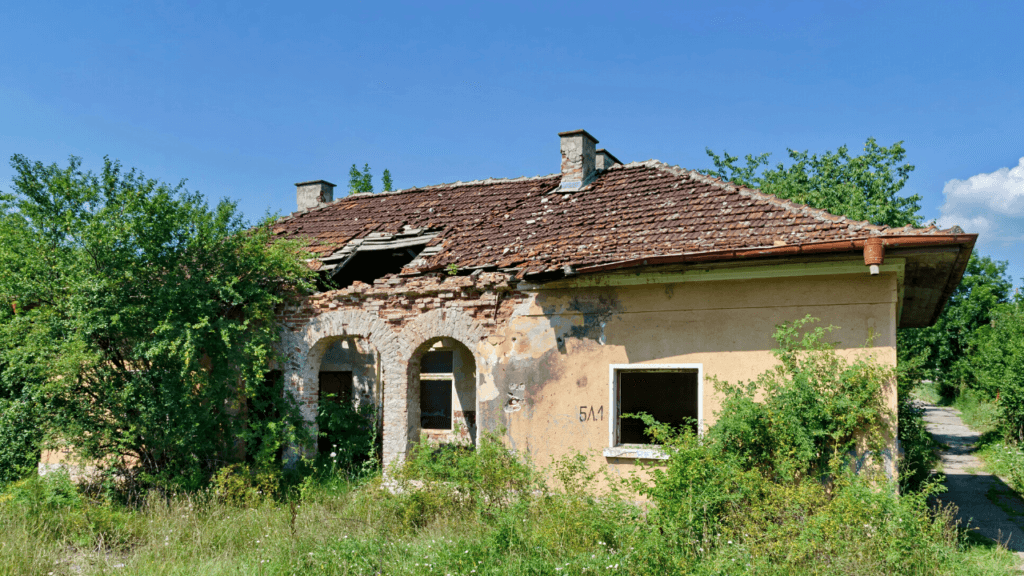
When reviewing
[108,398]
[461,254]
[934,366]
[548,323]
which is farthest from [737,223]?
[934,366]

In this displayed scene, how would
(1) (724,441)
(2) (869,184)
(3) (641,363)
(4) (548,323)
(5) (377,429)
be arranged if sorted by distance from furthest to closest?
1. (2) (869,184)
2. (5) (377,429)
3. (4) (548,323)
4. (3) (641,363)
5. (1) (724,441)

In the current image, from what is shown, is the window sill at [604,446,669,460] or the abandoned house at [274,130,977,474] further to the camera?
the window sill at [604,446,669,460]

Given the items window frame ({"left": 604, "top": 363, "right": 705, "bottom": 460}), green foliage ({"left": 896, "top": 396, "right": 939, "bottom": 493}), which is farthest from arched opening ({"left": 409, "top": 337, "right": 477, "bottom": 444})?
green foliage ({"left": 896, "top": 396, "right": 939, "bottom": 493})

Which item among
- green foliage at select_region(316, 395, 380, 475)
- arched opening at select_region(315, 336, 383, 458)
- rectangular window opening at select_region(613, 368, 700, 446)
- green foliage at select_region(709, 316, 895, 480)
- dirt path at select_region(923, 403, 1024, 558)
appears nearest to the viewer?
green foliage at select_region(709, 316, 895, 480)

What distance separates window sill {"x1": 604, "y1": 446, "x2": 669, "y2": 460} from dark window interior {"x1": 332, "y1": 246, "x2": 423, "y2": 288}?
495 cm

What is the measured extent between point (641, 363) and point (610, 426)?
2.89ft

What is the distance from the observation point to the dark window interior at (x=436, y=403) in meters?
12.5

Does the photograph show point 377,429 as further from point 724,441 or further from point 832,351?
point 832,351

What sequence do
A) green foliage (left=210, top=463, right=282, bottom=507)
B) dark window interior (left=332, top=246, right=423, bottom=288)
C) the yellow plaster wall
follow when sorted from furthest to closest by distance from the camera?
dark window interior (left=332, top=246, right=423, bottom=288)
green foliage (left=210, top=463, right=282, bottom=507)
the yellow plaster wall

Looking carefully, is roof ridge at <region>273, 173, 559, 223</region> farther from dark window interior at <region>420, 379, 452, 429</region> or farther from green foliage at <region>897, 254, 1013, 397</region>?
green foliage at <region>897, 254, 1013, 397</region>

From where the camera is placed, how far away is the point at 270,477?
9.29m

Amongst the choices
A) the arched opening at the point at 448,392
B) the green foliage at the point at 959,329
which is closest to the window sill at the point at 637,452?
the arched opening at the point at 448,392

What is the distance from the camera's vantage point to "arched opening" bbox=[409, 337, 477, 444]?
12.2m

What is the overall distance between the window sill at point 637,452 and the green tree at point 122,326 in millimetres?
4689
